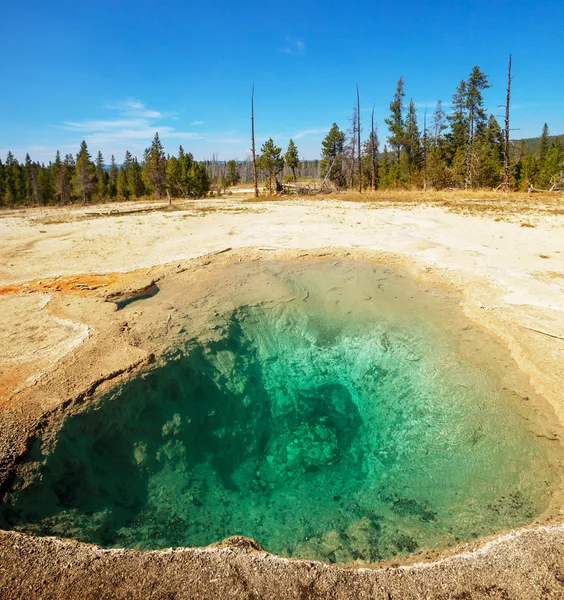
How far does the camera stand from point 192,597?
232cm

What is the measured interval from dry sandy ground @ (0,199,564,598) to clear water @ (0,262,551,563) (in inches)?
16.5

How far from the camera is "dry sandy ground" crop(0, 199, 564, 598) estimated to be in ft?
8.00

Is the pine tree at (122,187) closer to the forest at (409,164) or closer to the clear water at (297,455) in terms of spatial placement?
the forest at (409,164)

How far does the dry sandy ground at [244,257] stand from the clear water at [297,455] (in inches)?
16.5

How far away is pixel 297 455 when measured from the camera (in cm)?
454

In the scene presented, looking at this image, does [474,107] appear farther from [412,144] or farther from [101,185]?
[101,185]

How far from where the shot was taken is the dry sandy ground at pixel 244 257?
2.44m

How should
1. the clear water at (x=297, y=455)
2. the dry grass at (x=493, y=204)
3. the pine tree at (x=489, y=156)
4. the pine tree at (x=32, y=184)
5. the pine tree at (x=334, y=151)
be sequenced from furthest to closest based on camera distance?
the pine tree at (x=32, y=184)
the pine tree at (x=334, y=151)
the pine tree at (x=489, y=156)
the dry grass at (x=493, y=204)
the clear water at (x=297, y=455)

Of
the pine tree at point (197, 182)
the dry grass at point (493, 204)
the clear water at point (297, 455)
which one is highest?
the pine tree at point (197, 182)

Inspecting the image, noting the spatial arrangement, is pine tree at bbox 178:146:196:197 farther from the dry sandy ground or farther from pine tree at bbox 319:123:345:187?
the dry sandy ground

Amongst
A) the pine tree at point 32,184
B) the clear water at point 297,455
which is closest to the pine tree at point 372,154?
the clear water at point 297,455

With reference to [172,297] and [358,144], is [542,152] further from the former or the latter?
[172,297]

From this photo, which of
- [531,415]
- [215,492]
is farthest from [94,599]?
[531,415]

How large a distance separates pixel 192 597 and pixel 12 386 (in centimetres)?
321
